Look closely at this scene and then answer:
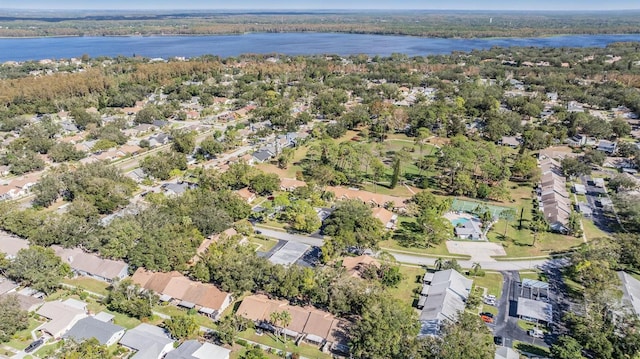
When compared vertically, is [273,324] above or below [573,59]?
below

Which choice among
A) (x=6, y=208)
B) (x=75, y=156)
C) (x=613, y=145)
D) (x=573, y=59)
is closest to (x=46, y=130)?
(x=75, y=156)

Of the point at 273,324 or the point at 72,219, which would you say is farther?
the point at 72,219

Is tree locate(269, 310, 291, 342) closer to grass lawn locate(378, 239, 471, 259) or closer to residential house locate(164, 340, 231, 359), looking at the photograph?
residential house locate(164, 340, 231, 359)

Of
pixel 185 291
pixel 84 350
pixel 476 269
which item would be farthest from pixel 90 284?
pixel 476 269

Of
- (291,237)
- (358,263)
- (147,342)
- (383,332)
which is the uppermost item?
(383,332)

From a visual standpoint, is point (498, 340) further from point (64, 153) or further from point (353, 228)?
point (64, 153)

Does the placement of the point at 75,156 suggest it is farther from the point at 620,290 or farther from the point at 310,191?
the point at 620,290

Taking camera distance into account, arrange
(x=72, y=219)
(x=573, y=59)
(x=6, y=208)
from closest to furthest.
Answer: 1. (x=72, y=219)
2. (x=6, y=208)
3. (x=573, y=59)
